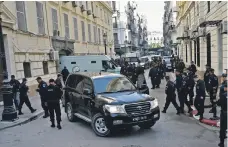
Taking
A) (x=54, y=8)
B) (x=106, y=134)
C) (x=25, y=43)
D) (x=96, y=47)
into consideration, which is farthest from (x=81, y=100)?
(x=96, y=47)

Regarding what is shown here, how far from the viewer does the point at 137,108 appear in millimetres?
7402

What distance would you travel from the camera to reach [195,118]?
30.7 feet

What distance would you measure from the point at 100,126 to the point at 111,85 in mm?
1430

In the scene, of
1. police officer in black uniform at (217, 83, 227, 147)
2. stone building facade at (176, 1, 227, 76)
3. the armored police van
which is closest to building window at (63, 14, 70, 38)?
the armored police van

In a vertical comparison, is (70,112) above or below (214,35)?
below

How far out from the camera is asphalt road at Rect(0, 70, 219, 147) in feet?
22.7

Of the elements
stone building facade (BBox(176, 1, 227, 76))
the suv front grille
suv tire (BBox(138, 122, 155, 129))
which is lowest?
suv tire (BBox(138, 122, 155, 129))

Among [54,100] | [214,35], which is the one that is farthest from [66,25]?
[54,100]

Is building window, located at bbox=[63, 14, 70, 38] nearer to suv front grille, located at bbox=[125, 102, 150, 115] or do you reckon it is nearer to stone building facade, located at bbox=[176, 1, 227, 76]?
stone building facade, located at bbox=[176, 1, 227, 76]

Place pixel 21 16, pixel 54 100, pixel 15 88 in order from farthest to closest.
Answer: pixel 21 16 < pixel 15 88 < pixel 54 100

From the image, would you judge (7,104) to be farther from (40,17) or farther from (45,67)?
(40,17)

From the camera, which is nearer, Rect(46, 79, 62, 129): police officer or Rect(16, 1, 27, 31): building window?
Rect(46, 79, 62, 129): police officer

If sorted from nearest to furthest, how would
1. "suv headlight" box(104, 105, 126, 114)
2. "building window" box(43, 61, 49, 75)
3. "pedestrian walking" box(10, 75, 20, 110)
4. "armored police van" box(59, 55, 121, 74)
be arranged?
"suv headlight" box(104, 105, 126, 114)
"pedestrian walking" box(10, 75, 20, 110)
"building window" box(43, 61, 49, 75)
"armored police van" box(59, 55, 121, 74)

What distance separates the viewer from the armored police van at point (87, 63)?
23469 millimetres
